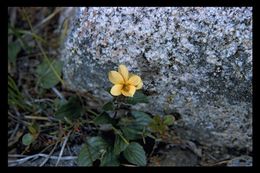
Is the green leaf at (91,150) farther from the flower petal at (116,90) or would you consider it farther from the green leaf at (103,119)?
the flower petal at (116,90)

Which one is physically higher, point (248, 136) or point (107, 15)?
point (107, 15)

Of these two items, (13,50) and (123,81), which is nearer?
(123,81)

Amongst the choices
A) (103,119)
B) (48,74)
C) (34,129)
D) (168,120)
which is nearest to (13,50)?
(48,74)

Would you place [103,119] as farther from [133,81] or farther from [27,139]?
[27,139]

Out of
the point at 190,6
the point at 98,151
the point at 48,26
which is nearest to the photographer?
the point at 190,6

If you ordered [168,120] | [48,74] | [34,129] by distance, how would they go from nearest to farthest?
[168,120]
[34,129]
[48,74]
